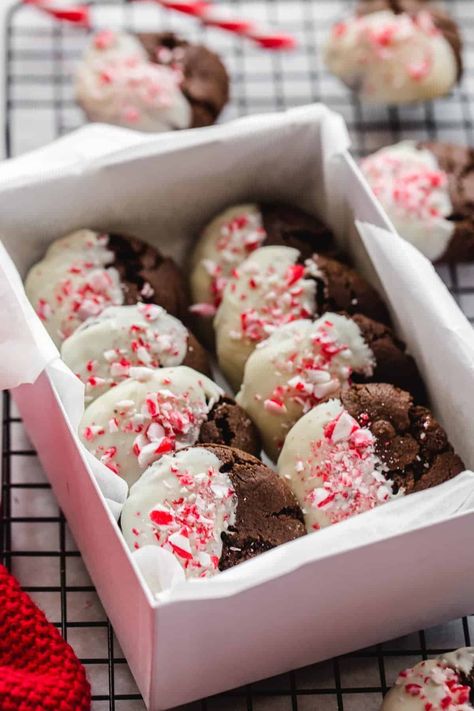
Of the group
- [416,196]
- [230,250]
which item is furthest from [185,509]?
[416,196]

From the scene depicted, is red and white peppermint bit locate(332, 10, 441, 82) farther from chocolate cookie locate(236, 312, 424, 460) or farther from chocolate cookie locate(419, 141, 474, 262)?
chocolate cookie locate(236, 312, 424, 460)

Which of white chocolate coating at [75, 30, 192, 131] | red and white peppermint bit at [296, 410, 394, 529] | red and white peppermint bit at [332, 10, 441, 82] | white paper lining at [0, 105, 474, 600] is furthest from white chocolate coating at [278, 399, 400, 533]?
red and white peppermint bit at [332, 10, 441, 82]

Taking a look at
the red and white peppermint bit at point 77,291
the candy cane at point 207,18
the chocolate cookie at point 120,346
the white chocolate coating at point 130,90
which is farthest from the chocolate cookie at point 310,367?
the candy cane at point 207,18

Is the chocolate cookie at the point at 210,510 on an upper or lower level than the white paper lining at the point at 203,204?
lower

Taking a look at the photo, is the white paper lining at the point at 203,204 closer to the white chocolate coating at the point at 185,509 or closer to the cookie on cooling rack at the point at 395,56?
the white chocolate coating at the point at 185,509

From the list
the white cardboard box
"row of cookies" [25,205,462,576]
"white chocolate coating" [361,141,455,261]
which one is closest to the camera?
the white cardboard box
